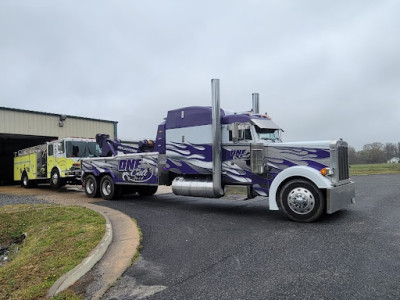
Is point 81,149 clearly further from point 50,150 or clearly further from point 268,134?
point 268,134

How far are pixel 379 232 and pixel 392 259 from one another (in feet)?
5.89

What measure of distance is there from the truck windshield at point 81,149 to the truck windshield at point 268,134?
37.6 ft

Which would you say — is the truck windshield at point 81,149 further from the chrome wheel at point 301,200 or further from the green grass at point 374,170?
the green grass at point 374,170

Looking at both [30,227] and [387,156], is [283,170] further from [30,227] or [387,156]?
[387,156]

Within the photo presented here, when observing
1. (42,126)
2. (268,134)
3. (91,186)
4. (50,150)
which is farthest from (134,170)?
(42,126)

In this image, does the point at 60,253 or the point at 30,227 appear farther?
the point at 30,227

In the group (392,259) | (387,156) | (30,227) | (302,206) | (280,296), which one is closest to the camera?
(280,296)

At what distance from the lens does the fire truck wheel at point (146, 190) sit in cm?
1409

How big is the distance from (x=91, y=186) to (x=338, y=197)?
10389 mm

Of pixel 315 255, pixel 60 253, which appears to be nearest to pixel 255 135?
pixel 315 255

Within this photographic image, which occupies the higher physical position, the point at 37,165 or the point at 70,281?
the point at 37,165

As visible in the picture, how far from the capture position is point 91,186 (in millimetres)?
14266

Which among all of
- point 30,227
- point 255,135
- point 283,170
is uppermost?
point 255,135

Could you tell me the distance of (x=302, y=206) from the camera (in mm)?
7477
